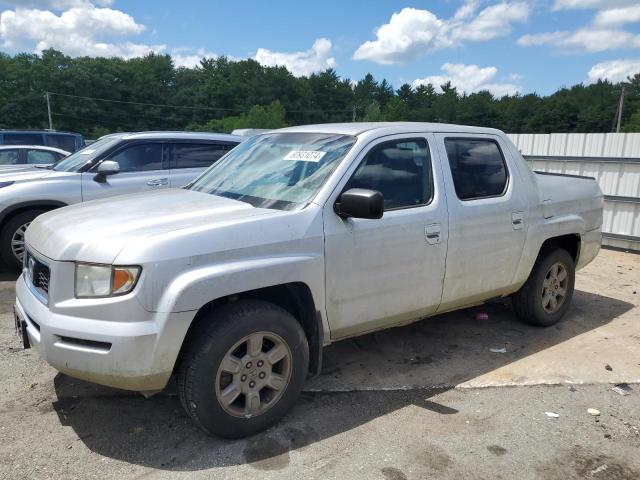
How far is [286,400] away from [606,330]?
12.0ft

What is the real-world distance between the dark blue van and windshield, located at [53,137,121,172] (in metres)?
10.1

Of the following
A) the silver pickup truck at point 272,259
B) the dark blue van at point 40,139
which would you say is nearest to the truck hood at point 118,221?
the silver pickup truck at point 272,259

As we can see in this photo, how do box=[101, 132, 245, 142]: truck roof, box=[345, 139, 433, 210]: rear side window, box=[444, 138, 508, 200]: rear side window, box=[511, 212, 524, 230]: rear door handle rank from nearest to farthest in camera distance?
box=[345, 139, 433, 210]: rear side window < box=[444, 138, 508, 200]: rear side window < box=[511, 212, 524, 230]: rear door handle < box=[101, 132, 245, 142]: truck roof

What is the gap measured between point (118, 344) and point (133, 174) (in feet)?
16.0

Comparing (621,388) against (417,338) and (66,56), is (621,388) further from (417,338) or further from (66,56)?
(66,56)

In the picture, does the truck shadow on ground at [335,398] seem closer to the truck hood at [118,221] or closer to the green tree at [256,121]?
the truck hood at [118,221]

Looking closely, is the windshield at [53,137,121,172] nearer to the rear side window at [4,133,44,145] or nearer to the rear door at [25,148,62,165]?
the rear door at [25,148,62,165]

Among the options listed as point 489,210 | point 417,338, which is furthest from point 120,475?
point 489,210

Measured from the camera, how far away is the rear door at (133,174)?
677 cm

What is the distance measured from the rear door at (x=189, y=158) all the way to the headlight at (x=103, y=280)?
453 centimetres

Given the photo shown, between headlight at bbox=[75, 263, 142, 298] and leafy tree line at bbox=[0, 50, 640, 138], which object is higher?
leafy tree line at bbox=[0, 50, 640, 138]

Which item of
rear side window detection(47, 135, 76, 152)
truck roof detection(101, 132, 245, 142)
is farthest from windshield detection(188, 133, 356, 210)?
rear side window detection(47, 135, 76, 152)

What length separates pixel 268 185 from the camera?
3580mm

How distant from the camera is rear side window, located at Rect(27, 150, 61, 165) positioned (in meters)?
11.9
